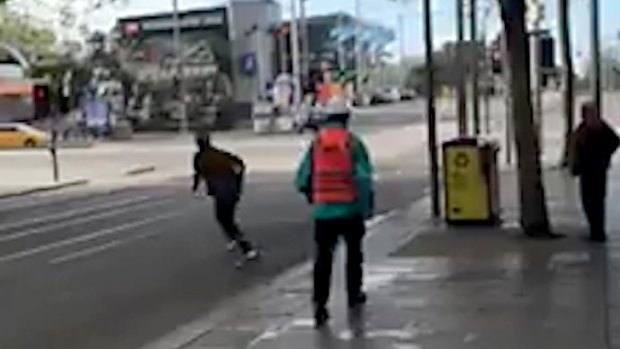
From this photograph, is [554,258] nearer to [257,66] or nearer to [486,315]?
[486,315]

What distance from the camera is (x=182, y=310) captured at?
43.1 feet

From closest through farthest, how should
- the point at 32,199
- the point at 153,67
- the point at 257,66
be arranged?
1. the point at 32,199
2. the point at 153,67
3. the point at 257,66

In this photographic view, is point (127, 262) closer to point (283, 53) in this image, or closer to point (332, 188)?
point (332, 188)

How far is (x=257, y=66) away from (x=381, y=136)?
128 ft

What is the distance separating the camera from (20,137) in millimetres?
72062

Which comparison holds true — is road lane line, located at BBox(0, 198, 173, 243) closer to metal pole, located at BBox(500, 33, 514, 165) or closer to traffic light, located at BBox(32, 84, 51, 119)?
metal pole, located at BBox(500, 33, 514, 165)

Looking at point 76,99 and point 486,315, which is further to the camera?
point 76,99

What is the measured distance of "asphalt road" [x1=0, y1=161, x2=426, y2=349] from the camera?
12484 millimetres

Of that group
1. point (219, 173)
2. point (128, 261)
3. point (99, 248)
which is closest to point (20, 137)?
point (99, 248)

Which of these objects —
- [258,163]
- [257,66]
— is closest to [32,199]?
[258,163]

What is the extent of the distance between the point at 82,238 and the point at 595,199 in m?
8.46

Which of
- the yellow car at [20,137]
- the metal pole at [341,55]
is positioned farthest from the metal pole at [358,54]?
the yellow car at [20,137]

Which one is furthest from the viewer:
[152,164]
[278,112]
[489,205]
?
[278,112]

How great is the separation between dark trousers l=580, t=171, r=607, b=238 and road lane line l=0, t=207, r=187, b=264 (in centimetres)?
731
